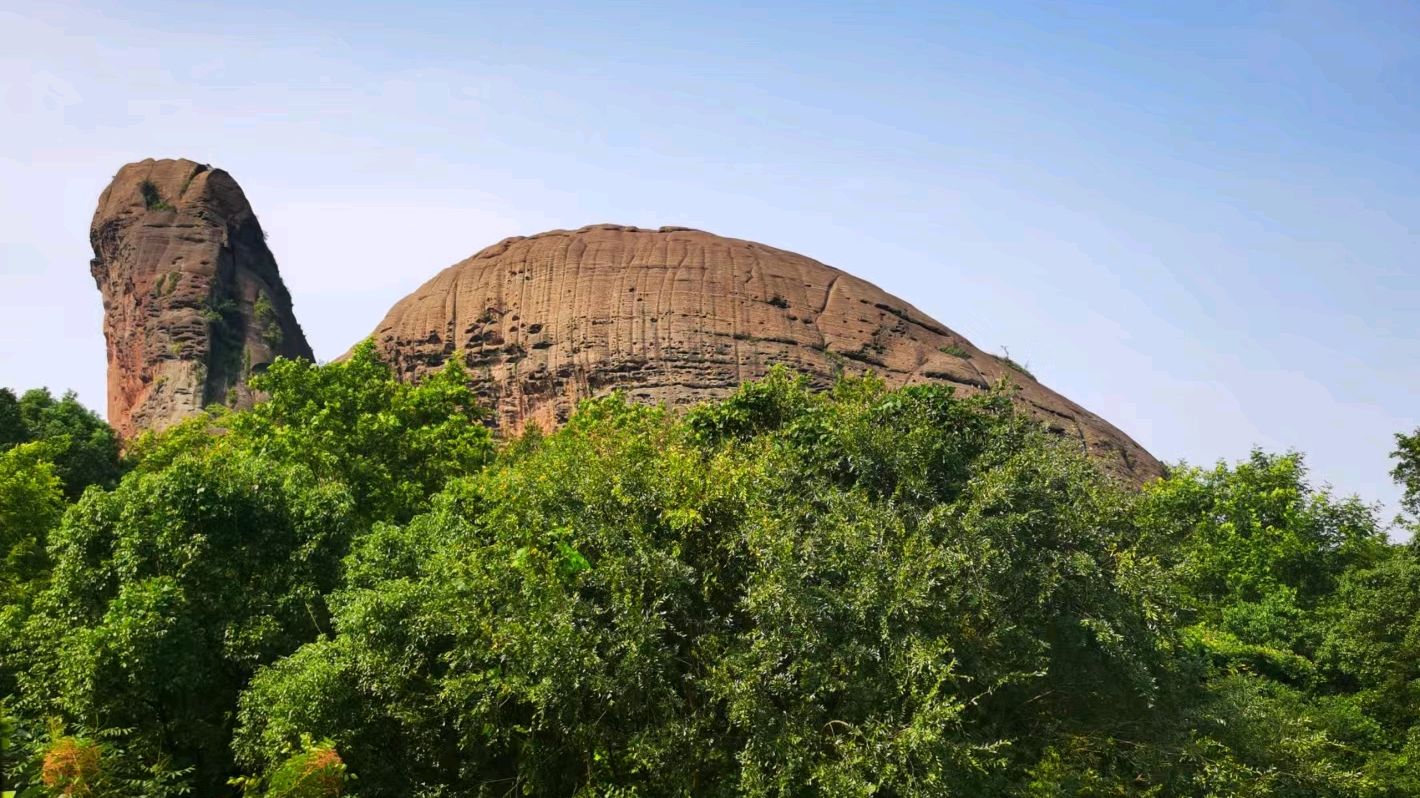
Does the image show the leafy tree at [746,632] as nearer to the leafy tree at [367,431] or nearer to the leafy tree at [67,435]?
the leafy tree at [367,431]

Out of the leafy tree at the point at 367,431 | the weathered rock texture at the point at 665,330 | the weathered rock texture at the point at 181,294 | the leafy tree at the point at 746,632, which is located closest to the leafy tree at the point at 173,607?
the leafy tree at the point at 746,632

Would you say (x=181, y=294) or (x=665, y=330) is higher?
(x=181, y=294)

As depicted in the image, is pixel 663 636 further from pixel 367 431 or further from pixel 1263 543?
pixel 1263 543

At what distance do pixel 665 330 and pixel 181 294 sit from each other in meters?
22.0

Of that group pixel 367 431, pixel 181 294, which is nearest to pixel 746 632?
pixel 367 431

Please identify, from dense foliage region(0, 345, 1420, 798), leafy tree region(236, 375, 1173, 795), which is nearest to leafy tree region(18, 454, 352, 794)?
dense foliage region(0, 345, 1420, 798)

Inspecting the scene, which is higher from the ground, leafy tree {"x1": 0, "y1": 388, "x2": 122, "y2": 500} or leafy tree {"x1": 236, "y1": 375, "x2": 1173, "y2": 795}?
leafy tree {"x1": 0, "y1": 388, "x2": 122, "y2": 500}

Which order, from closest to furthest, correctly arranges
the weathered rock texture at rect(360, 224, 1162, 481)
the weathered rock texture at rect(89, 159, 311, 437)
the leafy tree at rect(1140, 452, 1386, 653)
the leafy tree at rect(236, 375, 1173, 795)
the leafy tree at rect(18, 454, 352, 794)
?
the leafy tree at rect(236, 375, 1173, 795) < the leafy tree at rect(18, 454, 352, 794) < the leafy tree at rect(1140, 452, 1386, 653) < the weathered rock texture at rect(360, 224, 1162, 481) < the weathered rock texture at rect(89, 159, 311, 437)

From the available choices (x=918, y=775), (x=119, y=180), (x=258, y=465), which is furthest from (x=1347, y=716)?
(x=119, y=180)

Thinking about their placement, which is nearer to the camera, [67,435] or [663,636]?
[663,636]

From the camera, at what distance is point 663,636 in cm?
1273

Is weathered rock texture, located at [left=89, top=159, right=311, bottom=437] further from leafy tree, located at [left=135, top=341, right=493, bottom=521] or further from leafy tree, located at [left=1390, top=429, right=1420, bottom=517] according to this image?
leafy tree, located at [left=1390, top=429, right=1420, bottom=517]

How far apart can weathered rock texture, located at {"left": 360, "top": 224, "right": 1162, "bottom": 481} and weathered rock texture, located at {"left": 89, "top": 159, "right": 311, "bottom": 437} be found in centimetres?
677

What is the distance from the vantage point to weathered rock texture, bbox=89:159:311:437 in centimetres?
4506
